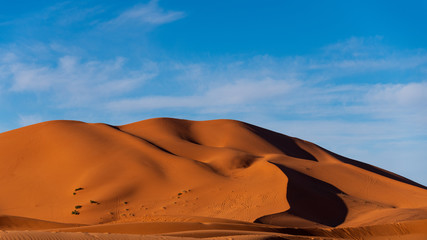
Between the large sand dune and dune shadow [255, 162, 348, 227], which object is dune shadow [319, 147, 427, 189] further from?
dune shadow [255, 162, 348, 227]

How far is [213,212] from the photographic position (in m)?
26.6

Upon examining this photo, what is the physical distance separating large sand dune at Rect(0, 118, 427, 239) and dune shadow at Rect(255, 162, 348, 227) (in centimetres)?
8

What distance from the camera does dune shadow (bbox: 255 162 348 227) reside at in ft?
86.0

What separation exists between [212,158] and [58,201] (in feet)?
37.0

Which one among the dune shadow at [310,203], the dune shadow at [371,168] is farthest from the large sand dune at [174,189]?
the dune shadow at [371,168]

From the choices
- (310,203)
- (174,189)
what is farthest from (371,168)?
(174,189)

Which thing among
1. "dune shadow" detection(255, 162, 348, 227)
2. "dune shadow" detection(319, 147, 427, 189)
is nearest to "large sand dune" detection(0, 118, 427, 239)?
"dune shadow" detection(255, 162, 348, 227)

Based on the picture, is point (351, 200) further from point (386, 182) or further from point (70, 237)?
point (70, 237)

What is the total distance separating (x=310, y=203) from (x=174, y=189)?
25.7 feet

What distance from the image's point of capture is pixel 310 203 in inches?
1125

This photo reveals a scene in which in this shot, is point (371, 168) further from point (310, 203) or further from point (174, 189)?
point (174, 189)

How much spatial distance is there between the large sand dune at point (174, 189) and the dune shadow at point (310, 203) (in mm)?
80

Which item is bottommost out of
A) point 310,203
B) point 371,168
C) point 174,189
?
point 310,203

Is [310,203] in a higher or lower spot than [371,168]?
lower
